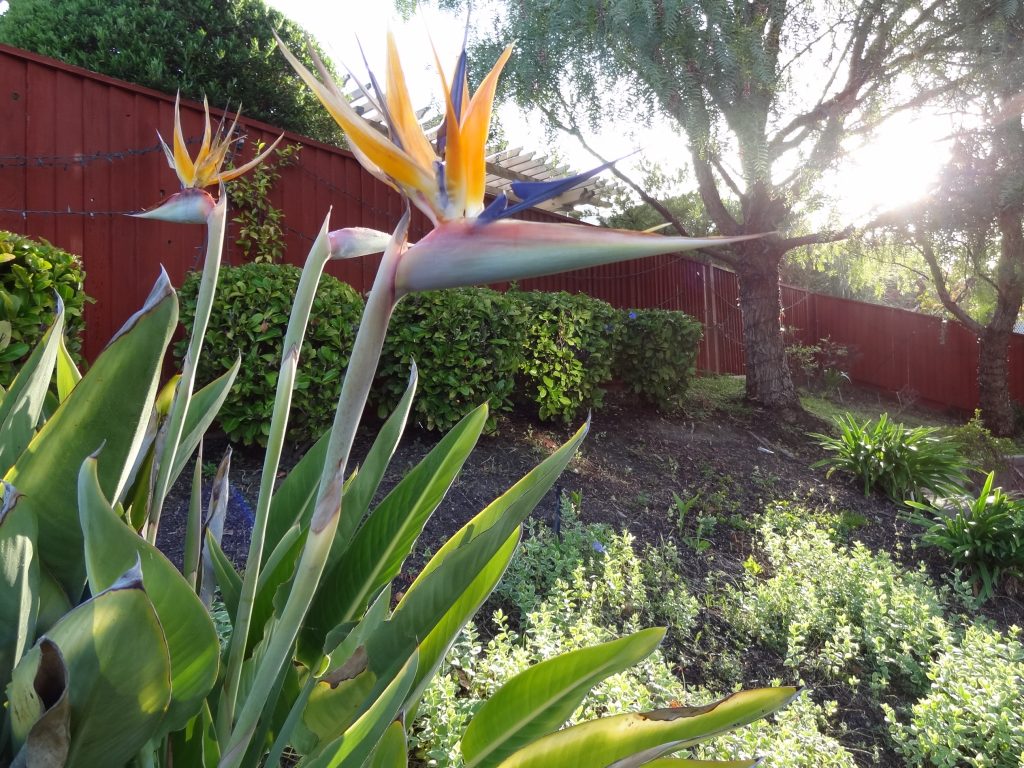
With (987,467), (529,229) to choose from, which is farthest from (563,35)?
(987,467)

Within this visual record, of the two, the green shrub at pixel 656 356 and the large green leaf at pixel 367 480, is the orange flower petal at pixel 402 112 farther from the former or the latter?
the green shrub at pixel 656 356

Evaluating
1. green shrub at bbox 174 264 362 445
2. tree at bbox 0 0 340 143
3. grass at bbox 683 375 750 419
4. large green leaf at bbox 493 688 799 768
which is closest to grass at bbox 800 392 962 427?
grass at bbox 683 375 750 419

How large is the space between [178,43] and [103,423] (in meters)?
6.25

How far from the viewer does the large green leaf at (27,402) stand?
2.70 ft

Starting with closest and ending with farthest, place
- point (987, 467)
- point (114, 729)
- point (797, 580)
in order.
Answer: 1. point (114, 729)
2. point (797, 580)
3. point (987, 467)

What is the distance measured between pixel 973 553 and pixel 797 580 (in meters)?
1.24

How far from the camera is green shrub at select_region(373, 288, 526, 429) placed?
148 inches

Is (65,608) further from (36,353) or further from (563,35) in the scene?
(563,35)

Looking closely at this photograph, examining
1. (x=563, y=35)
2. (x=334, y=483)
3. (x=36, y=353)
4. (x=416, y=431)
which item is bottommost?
(x=416, y=431)

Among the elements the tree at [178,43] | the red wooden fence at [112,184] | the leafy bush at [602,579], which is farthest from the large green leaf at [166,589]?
the tree at [178,43]

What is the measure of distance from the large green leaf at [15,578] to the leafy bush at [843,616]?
82.7 inches

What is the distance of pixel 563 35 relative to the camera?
452 cm

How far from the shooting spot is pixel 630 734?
2.89ft

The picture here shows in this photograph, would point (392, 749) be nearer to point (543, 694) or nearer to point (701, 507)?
point (543, 694)
